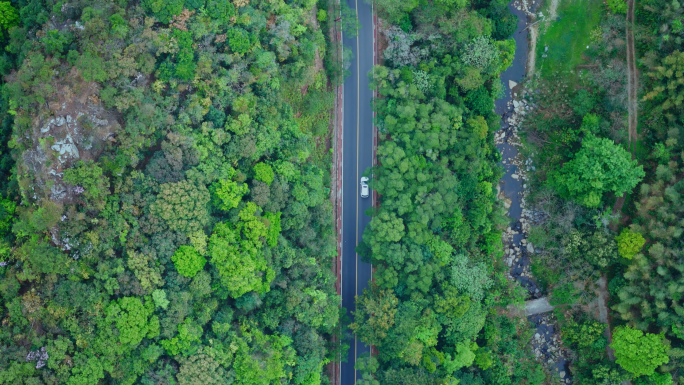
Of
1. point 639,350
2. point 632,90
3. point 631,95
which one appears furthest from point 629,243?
→ point 632,90

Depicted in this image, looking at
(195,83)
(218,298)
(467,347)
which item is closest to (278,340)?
(218,298)

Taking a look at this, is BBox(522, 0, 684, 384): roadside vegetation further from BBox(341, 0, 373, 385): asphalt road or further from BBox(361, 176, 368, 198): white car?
BBox(361, 176, 368, 198): white car

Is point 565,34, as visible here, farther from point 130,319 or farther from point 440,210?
point 130,319

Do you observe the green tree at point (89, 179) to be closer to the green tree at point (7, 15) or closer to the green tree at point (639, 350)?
the green tree at point (7, 15)

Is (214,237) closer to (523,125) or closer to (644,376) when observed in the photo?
(523,125)

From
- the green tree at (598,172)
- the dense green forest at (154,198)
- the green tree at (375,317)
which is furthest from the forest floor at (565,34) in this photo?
the green tree at (375,317)

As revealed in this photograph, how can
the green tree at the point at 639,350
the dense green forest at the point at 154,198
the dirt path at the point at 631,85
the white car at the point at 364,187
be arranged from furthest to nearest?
the white car at the point at 364,187
the dirt path at the point at 631,85
the green tree at the point at 639,350
the dense green forest at the point at 154,198

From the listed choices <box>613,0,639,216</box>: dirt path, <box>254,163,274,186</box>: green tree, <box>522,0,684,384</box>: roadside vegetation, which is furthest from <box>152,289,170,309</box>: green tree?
<box>613,0,639,216</box>: dirt path
